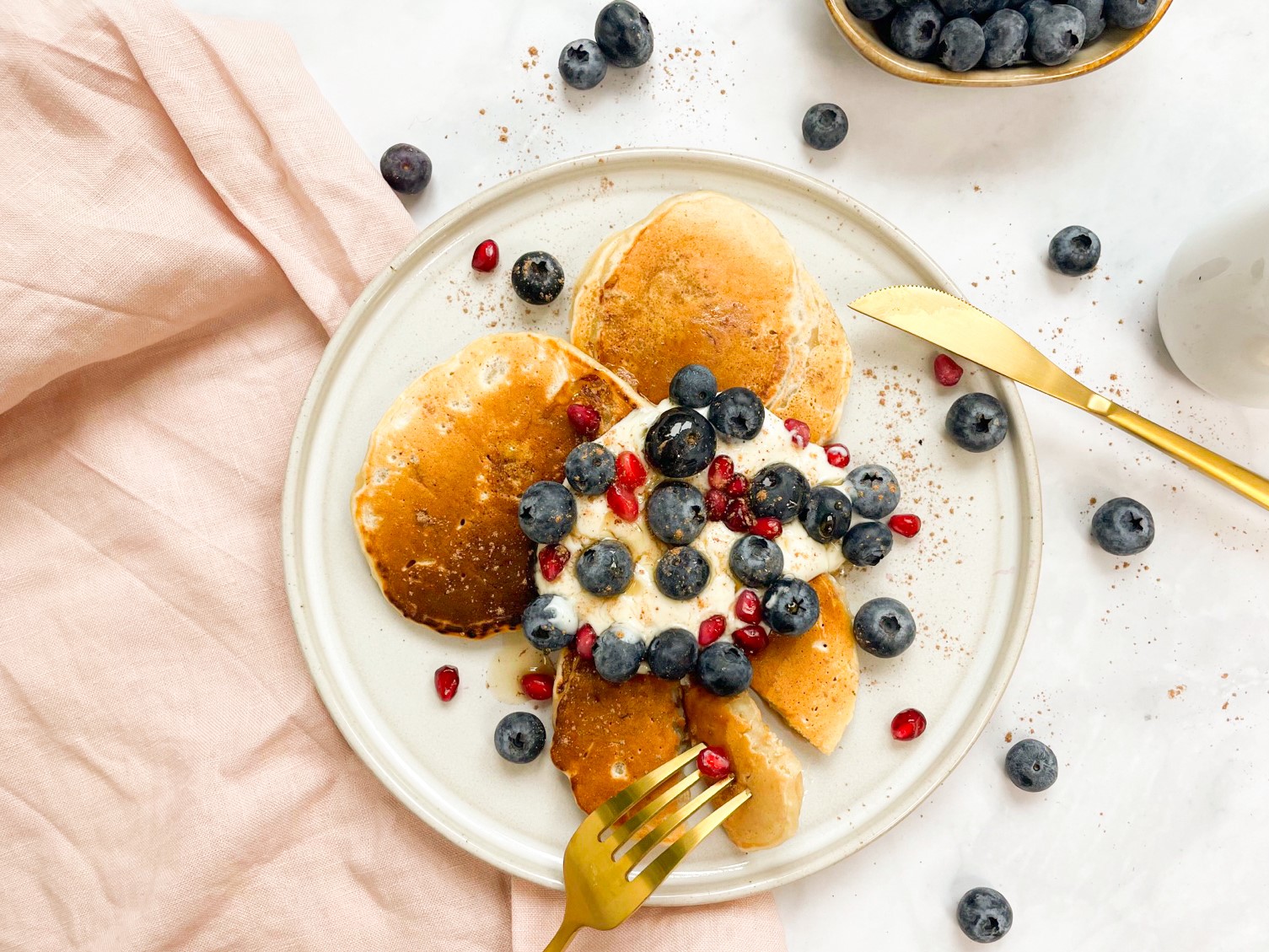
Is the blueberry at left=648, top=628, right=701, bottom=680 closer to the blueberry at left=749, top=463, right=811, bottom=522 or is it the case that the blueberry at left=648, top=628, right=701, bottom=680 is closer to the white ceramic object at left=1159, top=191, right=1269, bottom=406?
the blueberry at left=749, top=463, right=811, bottom=522

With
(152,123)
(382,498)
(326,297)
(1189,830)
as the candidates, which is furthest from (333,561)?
(1189,830)

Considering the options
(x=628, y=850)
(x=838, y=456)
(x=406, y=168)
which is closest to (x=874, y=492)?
(x=838, y=456)

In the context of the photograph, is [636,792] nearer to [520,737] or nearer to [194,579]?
[520,737]

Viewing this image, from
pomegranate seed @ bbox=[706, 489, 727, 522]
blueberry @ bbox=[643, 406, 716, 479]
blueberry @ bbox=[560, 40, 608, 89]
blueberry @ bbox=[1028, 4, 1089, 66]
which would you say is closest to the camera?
blueberry @ bbox=[643, 406, 716, 479]


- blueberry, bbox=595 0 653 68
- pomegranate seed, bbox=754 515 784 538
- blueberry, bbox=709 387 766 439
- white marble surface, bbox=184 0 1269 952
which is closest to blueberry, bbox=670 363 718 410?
blueberry, bbox=709 387 766 439

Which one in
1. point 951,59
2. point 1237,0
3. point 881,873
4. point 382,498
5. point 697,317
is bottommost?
point 881,873

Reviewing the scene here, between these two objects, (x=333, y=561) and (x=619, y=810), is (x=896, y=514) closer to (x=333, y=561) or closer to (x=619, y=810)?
(x=619, y=810)
